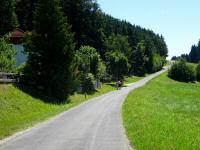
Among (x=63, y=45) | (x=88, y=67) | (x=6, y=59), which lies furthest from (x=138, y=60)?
(x=63, y=45)

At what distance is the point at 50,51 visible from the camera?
2015 inches

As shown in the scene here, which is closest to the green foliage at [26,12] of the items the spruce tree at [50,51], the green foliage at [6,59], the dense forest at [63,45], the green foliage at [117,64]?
the dense forest at [63,45]

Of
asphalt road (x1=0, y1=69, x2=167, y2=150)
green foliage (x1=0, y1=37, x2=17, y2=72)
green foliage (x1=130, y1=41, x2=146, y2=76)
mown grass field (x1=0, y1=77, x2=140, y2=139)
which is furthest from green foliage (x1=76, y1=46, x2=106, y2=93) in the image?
green foliage (x1=130, y1=41, x2=146, y2=76)

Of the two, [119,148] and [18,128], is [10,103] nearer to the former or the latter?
[18,128]

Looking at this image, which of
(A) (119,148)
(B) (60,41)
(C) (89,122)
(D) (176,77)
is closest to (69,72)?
(B) (60,41)

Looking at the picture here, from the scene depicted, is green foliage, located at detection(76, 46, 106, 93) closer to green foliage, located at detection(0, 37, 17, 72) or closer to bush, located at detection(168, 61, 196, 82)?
green foliage, located at detection(0, 37, 17, 72)

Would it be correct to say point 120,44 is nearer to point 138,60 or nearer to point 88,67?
point 138,60

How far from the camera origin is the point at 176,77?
169 metres

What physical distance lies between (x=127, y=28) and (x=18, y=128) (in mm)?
163788

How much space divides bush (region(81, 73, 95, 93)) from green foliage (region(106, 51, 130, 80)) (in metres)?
38.3

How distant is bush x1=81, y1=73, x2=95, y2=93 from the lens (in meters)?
70.1

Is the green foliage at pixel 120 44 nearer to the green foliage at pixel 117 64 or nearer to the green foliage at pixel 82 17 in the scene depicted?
the green foliage at pixel 117 64

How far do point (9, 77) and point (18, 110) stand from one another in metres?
9.60

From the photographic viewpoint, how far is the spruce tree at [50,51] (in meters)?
50.8
